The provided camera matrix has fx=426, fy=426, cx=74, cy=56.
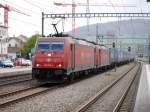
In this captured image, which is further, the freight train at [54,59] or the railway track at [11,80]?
the railway track at [11,80]

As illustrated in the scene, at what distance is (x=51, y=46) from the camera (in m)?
25.2

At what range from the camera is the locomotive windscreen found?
82.5ft

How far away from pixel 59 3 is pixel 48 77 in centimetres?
1916

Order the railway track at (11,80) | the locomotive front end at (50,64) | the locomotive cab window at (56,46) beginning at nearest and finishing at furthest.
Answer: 1. the locomotive front end at (50,64)
2. the locomotive cab window at (56,46)
3. the railway track at (11,80)

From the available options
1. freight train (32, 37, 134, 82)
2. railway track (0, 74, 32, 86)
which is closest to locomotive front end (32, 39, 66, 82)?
freight train (32, 37, 134, 82)

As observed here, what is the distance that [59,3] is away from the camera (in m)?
42.6

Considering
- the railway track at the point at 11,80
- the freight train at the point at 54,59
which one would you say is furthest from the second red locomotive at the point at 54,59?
the railway track at the point at 11,80

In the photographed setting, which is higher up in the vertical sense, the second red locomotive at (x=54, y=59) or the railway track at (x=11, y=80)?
the second red locomotive at (x=54, y=59)

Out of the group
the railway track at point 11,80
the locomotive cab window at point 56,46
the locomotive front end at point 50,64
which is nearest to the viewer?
the locomotive front end at point 50,64

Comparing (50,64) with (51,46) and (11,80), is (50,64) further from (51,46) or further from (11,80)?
(11,80)

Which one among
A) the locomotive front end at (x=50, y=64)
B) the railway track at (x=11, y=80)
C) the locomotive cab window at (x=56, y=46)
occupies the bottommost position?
the railway track at (x=11, y=80)

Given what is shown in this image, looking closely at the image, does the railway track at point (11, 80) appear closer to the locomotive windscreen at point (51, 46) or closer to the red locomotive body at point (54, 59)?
the red locomotive body at point (54, 59)

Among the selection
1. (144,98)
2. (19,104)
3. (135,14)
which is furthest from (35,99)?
(135,14)

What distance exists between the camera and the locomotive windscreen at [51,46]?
25.1 m
